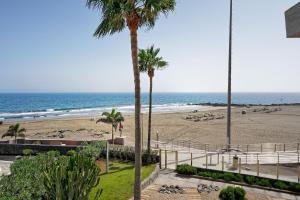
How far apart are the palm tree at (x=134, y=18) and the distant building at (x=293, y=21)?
24.8ft

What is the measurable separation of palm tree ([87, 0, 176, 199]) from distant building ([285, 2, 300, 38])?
24.8 ft

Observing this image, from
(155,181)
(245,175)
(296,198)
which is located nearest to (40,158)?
(155,181)

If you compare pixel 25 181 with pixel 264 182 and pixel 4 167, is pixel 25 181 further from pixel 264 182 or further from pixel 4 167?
pixel 264 182

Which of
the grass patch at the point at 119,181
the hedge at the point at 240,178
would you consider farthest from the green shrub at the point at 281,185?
the grass patch at the point at 119,181

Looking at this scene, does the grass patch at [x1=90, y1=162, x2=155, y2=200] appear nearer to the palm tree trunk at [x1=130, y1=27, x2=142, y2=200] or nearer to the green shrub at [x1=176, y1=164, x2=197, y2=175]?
the green shrub at [x1=176, y1=164, x2=197, y2=175]

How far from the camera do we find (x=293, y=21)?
525 centimetres

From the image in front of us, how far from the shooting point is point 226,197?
51.6ft

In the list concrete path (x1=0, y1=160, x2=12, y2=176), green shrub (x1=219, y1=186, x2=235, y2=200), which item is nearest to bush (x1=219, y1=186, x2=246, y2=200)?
green shrub (x1=219, y1=186, x2=235, y2=200)

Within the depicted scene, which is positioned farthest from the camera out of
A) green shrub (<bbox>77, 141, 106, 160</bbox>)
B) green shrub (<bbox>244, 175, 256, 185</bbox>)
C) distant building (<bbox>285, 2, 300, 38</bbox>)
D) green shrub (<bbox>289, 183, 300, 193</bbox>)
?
green shrub (<bbox>77, 141, 106, 160</bbox>)

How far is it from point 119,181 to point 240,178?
7195 mm

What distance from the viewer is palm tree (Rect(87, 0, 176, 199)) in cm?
1209

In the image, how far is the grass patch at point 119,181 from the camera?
16.1 meters

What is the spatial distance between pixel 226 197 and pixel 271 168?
788cm

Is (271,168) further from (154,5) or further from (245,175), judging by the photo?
(154,5)
